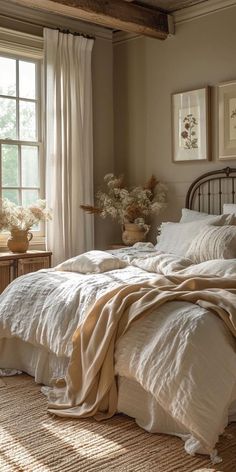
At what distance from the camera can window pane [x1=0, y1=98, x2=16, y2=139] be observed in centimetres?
534

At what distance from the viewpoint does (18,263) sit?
495 cm

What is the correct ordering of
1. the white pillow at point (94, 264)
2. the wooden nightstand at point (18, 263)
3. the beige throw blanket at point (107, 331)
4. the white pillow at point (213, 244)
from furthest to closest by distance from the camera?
1. the wooden nightstand at point (18, 263)
2. the white pillow at point (213, 244)
3. the white pillow at point (94, 264)
4. the beige throw blanket at point (107, 331)

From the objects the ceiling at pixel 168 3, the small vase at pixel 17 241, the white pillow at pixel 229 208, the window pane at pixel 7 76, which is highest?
the ceiling at pixel 168 3

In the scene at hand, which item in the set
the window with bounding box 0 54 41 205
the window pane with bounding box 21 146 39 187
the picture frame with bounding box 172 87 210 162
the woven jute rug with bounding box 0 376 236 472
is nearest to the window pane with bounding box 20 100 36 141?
the window with bounding box 0 54 41 205

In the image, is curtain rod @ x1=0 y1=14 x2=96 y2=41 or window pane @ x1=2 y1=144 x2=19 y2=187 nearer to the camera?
curtain rod @ x1=0 y1=14 x2=96 y2=41

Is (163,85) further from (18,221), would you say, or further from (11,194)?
(18,221)

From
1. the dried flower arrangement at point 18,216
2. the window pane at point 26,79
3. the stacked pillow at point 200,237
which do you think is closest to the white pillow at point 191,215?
the stacked pillow at point 200,237

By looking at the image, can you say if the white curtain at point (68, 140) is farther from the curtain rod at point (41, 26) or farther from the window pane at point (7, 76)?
the window pane at point (7, 76)

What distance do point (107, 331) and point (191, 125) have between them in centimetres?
285

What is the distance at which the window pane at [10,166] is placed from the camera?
536 cm

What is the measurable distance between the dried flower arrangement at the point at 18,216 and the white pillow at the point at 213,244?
4.96 ft

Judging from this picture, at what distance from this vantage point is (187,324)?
9.18ft

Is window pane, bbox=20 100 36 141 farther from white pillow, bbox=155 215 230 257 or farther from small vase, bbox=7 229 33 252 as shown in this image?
white pillow, bbox=155 215 230 257

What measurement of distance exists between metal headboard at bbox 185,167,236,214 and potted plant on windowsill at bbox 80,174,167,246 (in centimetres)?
34
